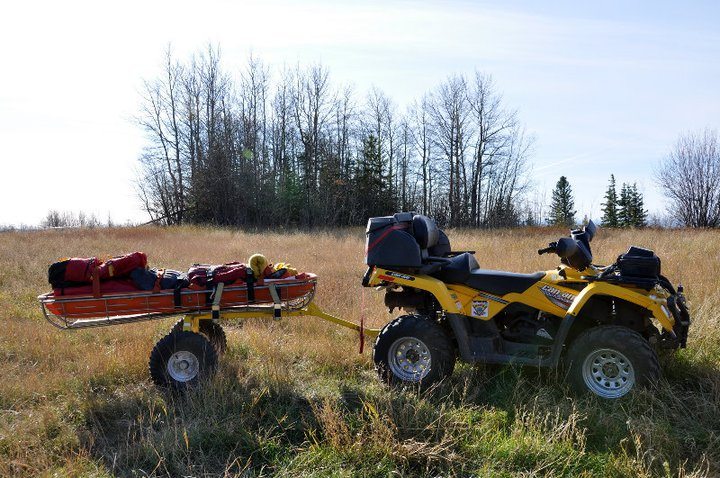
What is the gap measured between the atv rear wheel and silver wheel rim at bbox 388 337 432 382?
116 centimetres

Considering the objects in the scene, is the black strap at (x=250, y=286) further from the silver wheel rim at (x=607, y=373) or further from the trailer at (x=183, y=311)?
the silver wheel rim at (x=607, y=373)

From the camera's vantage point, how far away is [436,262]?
464 centimetres

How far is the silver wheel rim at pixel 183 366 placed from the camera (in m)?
4.66

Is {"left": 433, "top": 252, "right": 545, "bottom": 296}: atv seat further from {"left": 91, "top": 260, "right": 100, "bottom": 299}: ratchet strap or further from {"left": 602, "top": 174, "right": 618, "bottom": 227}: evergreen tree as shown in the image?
{"left": 602, "top": 174, "right": 618, "bottom": 227}: evergreen tree

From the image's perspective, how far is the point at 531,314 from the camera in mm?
4484

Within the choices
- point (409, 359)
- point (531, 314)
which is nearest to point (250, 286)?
point (409, 359)

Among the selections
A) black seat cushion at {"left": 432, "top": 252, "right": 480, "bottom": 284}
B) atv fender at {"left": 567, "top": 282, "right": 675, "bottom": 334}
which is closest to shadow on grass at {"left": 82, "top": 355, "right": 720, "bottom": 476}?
atv fender at {"left": 567, "top": 282, "right": 675, "bottom": 334}

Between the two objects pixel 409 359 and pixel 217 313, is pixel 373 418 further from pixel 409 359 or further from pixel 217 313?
pixel 217 313

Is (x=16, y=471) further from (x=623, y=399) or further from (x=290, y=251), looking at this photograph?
(x=290, y=251)

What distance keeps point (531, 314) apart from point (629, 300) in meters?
0.80

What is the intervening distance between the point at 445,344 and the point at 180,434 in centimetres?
215

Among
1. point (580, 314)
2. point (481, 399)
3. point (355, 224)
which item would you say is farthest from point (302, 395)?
point (355, 224)

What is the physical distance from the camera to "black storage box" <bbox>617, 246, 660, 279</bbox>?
4.01 m

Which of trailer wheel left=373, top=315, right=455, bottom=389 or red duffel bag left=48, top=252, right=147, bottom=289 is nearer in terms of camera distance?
trailer wheel left=373, top=315, right=455, bottom=389
